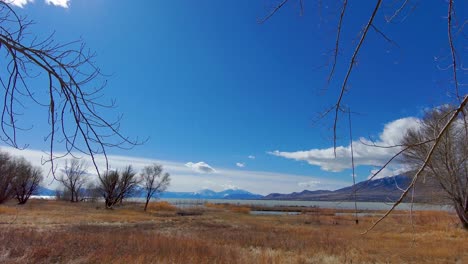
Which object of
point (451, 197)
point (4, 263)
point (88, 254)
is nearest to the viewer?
point (4, 263)

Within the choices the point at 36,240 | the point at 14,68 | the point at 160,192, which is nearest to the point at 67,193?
the point at 160,192

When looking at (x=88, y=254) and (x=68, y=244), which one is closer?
(x=88, y=254)

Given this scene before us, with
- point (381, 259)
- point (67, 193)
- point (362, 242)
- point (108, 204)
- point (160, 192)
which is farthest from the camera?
point (67, 193)

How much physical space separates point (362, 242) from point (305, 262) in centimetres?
865

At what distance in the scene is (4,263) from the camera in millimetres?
9383

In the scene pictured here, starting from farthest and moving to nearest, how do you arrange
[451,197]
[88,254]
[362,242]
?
1. [451,197]
2. [362,242]
3. [88,254]

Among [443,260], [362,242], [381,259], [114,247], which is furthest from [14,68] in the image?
[362,242]

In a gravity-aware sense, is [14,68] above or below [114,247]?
above

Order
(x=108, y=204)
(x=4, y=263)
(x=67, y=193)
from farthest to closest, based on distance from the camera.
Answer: (x=67, y=193), (x=108, y=204), (x=4, y=263)

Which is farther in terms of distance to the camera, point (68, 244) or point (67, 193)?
point (67, 193)

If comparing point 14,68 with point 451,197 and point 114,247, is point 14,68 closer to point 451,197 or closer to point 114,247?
point 114,247

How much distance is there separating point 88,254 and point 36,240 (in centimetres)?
354

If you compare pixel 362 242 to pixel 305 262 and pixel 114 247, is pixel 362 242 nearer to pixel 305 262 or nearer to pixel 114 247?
pixel 305 262

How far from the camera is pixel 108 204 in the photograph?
63625 mm
